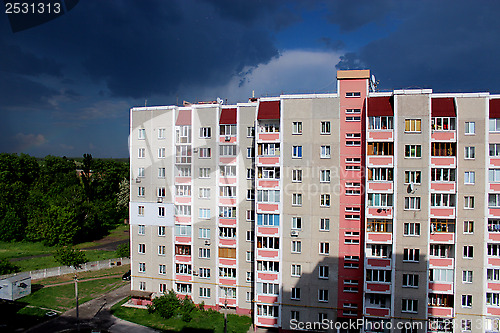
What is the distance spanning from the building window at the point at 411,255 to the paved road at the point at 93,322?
25933mm

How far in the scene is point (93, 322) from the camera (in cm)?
3619

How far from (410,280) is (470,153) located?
12465mm

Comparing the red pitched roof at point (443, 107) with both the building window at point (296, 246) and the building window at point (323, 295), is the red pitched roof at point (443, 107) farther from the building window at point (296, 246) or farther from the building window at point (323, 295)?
the building window at point (323, 295)

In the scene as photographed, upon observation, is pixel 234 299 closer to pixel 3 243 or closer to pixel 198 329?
pixel 198 329

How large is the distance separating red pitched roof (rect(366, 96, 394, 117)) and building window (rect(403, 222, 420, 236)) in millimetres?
9998

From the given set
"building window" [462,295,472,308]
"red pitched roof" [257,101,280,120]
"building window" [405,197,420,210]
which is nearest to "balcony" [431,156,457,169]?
"building window" [405,197,420,210]

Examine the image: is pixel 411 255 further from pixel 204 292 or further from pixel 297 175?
pixel 204 292

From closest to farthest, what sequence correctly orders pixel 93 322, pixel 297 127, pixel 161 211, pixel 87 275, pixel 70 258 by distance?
pixel 297 127 < pixel 93 322 < pixel 161 211 < pixel 87 275 < pixel 70 258

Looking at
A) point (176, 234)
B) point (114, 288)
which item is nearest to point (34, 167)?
point (114, 288)

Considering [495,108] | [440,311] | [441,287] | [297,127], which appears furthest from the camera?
[297,127]

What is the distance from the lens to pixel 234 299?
37.8 meters

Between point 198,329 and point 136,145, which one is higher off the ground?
point 136,145

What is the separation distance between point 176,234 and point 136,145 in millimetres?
11603

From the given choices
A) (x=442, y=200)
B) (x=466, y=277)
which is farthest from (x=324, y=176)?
(x=466, y=277)
